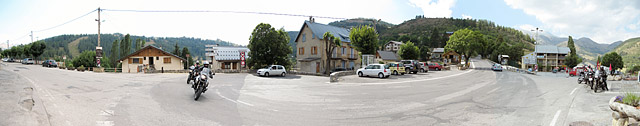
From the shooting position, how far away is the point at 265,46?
3406 cm

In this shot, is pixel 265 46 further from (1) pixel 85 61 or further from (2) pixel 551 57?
(2) pixel 551 57

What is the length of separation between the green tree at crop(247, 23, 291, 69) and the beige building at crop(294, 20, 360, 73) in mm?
5631

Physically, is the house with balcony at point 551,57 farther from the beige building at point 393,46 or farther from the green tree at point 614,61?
the beige building at point 393,46

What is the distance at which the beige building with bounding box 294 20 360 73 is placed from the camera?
39.1m

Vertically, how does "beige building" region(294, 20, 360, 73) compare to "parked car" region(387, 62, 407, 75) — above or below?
above

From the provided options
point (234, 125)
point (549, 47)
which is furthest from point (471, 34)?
point (234, 125)

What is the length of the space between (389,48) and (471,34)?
52051 mm

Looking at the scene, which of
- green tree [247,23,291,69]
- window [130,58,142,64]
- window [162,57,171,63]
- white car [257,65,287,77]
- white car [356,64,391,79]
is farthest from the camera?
window [162,57,171,63]

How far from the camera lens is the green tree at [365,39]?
38.8 metres

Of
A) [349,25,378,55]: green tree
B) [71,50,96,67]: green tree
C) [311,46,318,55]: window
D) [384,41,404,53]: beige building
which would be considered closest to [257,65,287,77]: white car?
[311,46,318,55]: window

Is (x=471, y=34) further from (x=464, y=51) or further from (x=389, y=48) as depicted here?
(x=389, y=48)

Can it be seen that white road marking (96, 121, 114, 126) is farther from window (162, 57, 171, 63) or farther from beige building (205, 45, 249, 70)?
beige building (205, 45, 249, 70)

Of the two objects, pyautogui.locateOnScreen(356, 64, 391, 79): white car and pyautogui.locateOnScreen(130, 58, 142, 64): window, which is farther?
pyautogui.locateOnScreen(130, 58, 142, 64): window

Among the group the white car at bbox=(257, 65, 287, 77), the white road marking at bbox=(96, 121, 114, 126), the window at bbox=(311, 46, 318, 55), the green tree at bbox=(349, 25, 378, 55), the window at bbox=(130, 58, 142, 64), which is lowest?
the white road marking at bbox=(96, 121, 114, 126)
